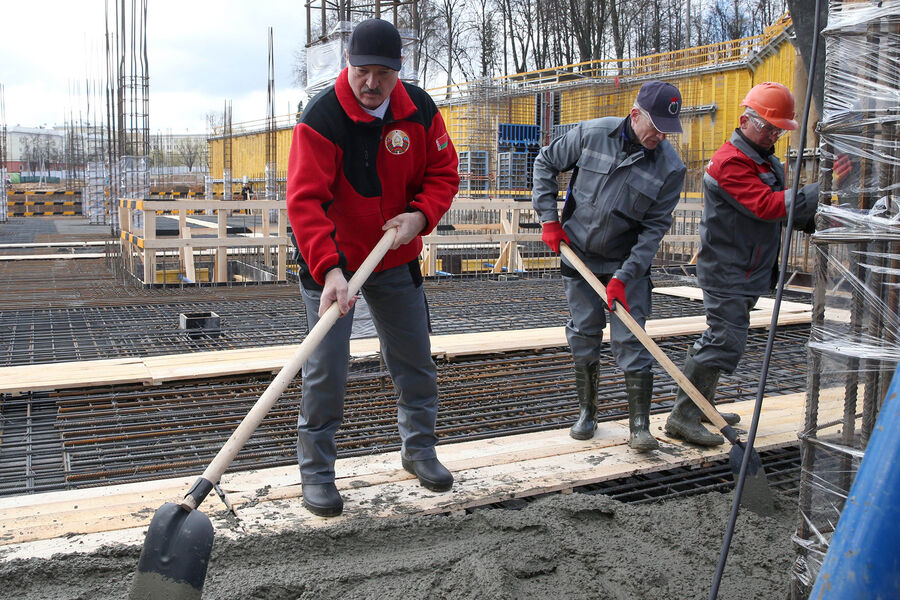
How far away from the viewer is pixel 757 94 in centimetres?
353

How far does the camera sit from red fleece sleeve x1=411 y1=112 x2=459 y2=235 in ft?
9.97

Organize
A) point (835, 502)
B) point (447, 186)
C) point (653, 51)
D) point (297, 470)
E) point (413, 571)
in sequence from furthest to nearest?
point (653, 51)
point (297, 470)
point (447, 186)
point (413, 571)
point (835, 502)

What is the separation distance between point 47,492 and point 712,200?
320cm

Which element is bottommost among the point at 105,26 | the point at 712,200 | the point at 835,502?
the point at 835,502

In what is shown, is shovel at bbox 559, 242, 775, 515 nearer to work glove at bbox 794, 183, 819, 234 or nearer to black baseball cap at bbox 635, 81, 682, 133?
black baseball cap at bbox 635, 81, 682, 133

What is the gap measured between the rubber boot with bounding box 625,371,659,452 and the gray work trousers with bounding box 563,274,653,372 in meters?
0.05

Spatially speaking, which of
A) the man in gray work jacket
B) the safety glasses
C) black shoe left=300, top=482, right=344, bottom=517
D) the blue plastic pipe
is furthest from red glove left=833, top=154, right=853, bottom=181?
black shoe left=300, top=482, right=344, bottom=517

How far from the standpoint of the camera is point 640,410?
146 inches

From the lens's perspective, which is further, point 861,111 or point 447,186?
point 447,186

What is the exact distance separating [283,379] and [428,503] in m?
0.91

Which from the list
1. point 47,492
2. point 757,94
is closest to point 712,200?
point 757,94

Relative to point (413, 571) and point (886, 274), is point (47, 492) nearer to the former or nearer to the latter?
point (413, 571)

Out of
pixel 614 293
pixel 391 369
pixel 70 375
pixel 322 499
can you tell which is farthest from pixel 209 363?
pixel 614 293

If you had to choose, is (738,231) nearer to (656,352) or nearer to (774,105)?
(774,105)
